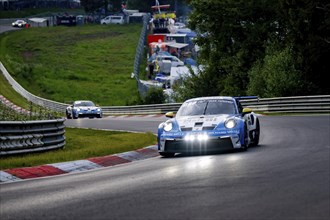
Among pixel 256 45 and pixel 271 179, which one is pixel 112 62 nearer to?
pixel 256 45

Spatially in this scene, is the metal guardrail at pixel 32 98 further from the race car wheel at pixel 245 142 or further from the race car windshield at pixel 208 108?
the race car wheel at pixel 245 142

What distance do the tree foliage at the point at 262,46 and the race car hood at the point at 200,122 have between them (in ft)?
73.7

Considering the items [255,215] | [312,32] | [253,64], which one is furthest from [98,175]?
[253,64]

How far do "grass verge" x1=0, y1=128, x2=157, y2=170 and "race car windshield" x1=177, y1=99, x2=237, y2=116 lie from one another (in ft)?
5.36

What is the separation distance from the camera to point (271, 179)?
11.9 m

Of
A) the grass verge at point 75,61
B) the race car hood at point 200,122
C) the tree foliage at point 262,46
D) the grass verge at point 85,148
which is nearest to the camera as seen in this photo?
the grass verge at point 85,148

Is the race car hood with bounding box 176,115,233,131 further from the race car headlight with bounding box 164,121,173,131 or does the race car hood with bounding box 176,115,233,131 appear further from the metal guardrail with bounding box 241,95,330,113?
the metal guardrail with bounding box 241,95,330,113

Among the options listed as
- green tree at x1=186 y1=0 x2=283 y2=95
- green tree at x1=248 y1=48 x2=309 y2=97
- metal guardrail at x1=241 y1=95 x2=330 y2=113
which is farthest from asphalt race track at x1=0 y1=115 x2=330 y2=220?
green tree at x1=186 y1=0 x2=283 y2=95

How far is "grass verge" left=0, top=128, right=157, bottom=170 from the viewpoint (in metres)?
16.2

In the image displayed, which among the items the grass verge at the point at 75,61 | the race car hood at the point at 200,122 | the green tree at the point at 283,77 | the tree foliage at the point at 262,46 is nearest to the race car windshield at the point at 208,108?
the race car hood at the point at 200,122

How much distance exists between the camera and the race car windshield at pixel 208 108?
1921 cm

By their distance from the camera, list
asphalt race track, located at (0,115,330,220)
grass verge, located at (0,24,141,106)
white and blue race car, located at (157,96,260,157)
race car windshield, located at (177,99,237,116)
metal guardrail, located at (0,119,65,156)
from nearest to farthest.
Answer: asphalt race track, located at (0,115,330,220)
metal guardrail, located at (0,119,65,156)
white and blue race car, located at (157,96,260,157)
race car windshield, located at (177,99,237,116)
grass verge, located at (0,24,141,106)

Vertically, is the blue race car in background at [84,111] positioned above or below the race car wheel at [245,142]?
below

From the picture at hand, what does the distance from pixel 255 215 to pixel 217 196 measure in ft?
4.78
